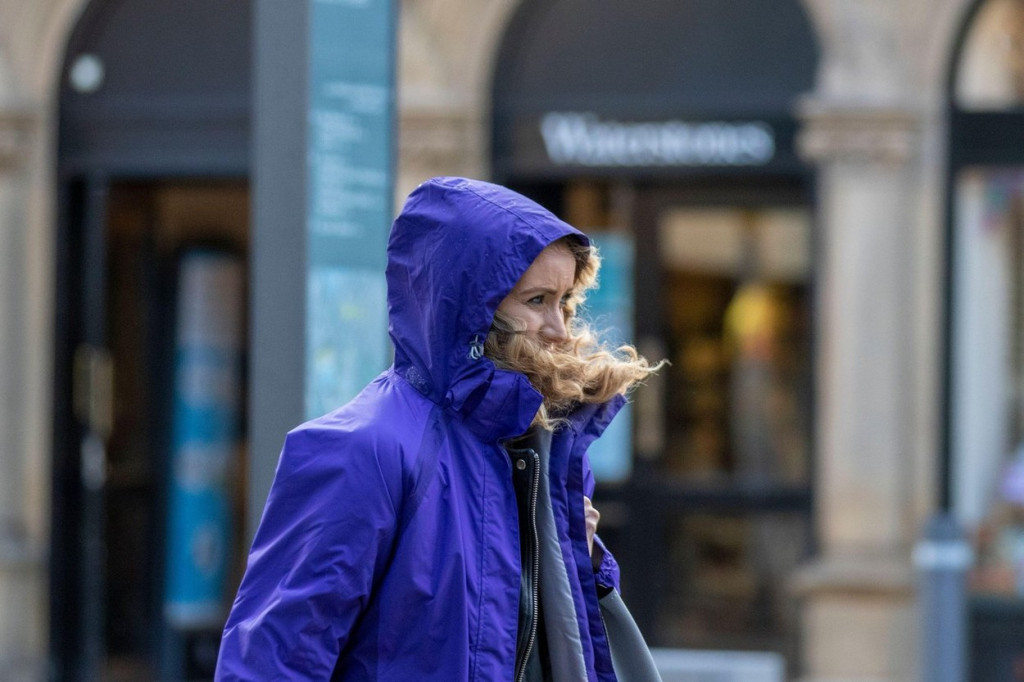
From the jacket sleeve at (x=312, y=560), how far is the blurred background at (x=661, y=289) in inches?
206

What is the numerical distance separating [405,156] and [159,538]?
2607mm

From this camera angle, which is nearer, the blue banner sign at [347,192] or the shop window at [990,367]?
the blue banner sign at [347,192]

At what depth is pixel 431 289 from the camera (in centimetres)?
215

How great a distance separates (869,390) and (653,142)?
1.51 metres

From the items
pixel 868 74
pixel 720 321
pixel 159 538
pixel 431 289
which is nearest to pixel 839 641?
pixel 720 321

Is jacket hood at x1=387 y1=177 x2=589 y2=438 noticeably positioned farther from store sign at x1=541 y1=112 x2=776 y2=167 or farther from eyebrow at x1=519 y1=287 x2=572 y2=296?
store sign at x1=541 y1=112 x2=776 y2=167

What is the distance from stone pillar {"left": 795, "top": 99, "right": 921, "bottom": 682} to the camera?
7.41 m

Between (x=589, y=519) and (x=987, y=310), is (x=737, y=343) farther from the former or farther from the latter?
(x=589, y=519)

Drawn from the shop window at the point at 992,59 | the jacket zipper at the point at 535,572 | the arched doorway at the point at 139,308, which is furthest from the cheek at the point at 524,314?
the arched doorway at the point at 139,308

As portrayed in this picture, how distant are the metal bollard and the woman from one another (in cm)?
386

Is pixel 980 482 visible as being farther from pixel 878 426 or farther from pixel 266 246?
pixel 266 246

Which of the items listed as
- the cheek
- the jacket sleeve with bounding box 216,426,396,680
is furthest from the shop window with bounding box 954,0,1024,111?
the jacket sleeve with bounding box 216,426,396,680

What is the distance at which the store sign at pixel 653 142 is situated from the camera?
302 inches

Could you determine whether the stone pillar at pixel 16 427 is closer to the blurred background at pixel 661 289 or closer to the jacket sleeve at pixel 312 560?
the blurred background at pixel 661 289
